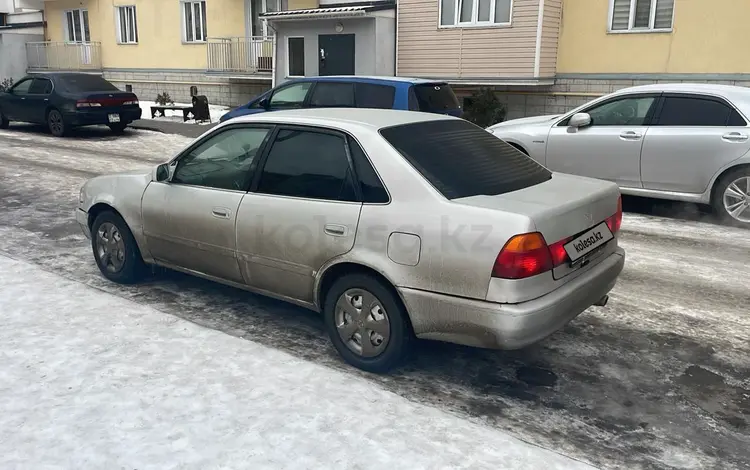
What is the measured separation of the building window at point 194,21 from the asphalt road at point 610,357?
1873 centimetres

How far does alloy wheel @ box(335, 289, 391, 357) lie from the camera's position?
161 inches

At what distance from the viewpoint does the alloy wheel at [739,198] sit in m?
8.20

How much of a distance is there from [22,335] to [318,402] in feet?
7.62

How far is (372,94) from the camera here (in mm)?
11547

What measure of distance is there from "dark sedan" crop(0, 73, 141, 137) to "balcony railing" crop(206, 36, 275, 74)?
6.02 m

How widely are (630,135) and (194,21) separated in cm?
2021

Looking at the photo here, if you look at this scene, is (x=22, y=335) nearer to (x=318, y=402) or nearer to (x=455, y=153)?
(x=318, y=402)

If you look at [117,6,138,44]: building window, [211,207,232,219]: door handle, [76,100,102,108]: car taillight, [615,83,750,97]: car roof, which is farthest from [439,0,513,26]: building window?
[117,6,138,44]: building window

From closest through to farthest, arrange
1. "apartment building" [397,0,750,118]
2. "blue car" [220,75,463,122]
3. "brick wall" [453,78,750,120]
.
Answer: "blue car" [220,75,463,122] → "apartment building" [397,0,750,118] → "brick wall" [453,78,750,120]

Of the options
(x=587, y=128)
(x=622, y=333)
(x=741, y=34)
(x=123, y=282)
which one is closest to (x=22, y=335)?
(x=123, y=282)

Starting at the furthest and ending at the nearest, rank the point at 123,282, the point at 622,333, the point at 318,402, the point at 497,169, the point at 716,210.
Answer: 1. the point at 716,210
2. the point at 123,282
3. the point at 622,333
4. the point at 497,169
5. the point at 318,402

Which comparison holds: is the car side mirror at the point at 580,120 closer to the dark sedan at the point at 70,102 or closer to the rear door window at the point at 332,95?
the rear door window at the point at 332,95

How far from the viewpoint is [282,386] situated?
3.95 metres

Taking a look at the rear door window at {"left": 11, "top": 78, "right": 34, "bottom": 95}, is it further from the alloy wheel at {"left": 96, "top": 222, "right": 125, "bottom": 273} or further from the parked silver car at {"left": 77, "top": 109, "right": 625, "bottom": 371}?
the parked silver car at {"left": 77, "top": 109, "right": 625, "bottom": 371}
